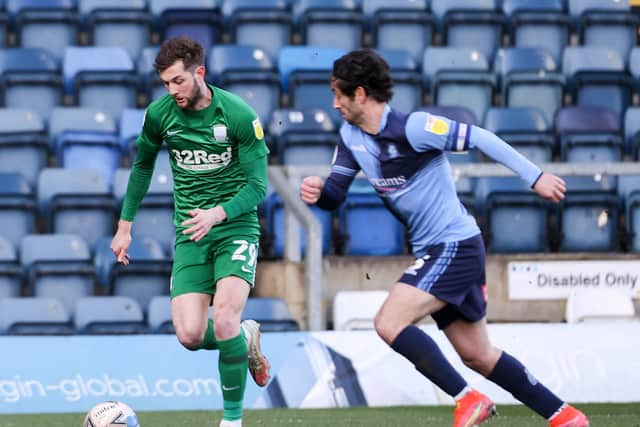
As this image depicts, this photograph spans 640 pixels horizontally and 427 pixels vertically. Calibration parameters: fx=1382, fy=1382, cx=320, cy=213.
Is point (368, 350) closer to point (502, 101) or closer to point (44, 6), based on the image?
point (502, 101)

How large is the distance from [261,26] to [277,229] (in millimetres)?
2977

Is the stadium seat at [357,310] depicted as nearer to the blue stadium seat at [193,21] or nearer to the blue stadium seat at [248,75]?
the blue stadium seat at [248,75]

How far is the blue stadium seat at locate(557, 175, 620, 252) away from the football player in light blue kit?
5.69 m

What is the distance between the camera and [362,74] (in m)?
6.56

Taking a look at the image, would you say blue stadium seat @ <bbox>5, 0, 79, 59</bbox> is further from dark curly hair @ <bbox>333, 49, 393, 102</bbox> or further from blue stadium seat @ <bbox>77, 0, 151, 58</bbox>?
dark curly hair @ <bbox>333, 49, 393, 102</bbox>

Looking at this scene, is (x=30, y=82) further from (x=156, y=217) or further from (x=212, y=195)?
(x=212, y=195)

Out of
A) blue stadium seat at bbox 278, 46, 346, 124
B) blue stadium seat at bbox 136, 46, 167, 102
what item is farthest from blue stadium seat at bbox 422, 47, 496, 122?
blue stadium seat at bbox 136, 46, 167, 102

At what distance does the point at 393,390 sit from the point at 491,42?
5.33 meters

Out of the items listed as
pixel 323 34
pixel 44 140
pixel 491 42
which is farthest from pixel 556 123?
pixel 44 140

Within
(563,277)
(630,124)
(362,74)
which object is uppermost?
(362,74)

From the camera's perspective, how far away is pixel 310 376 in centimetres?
1008

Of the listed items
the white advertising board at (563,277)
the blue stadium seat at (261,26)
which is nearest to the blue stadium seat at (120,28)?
the blue stadium seat at (261,26)

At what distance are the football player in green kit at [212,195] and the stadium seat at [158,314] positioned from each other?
11.7 ft

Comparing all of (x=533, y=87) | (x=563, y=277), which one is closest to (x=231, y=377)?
(x=563, y=277)
